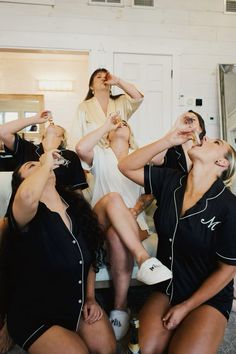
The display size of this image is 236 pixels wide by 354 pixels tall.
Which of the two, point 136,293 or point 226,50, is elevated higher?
point 226,50

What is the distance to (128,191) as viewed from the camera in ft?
6.41

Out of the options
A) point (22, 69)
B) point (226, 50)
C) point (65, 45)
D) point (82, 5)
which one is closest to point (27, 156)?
point (65, 45)

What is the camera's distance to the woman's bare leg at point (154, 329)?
131cm

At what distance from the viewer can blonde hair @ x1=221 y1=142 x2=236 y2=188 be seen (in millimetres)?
1521

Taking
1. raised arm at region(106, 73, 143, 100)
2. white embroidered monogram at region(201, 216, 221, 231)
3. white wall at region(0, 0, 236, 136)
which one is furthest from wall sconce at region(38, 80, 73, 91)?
white embroidered monogram at region(201, 216, 221, 231)

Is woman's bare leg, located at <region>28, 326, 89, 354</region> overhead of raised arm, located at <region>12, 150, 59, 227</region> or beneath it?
beneath

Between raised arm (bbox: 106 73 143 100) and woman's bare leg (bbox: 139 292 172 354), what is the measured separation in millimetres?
1684

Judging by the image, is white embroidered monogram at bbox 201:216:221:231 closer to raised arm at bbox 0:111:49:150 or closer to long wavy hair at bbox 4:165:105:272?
long wavy hair at bbox 4:165:105:272

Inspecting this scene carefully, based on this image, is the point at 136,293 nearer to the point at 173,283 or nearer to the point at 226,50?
the point at 173,283

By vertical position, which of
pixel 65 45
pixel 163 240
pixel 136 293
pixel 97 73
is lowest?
pixel 136 293

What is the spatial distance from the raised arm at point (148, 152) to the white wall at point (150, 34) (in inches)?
102

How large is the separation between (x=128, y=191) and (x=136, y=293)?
70 centimetres

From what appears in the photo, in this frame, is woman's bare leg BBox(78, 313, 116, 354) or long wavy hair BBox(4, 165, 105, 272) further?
long wavy hair BBox(4, 165, 105, 272)

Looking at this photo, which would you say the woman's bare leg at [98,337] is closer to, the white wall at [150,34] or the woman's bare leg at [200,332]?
the woman's bare leg at [200,332]
